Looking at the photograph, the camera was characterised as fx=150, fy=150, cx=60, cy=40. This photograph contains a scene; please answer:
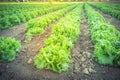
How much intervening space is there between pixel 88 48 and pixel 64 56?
3044 mm

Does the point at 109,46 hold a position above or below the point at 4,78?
above

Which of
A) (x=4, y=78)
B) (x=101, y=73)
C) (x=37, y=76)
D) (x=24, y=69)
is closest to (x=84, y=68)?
(x=101, y=73)

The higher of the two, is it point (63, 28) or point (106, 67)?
point (63, 28)

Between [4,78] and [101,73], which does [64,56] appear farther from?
[4,78]

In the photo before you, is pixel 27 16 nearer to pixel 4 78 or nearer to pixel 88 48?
pixel 88 48

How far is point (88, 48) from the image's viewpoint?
862 cm

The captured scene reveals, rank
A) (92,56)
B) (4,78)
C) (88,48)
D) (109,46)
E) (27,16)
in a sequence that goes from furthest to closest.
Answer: (27,16)
(88,48)
(92,56)
(109,46)
(4,78)

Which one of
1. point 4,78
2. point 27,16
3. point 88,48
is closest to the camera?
point 4,78

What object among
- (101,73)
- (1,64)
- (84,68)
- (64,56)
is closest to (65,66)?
(64,56)

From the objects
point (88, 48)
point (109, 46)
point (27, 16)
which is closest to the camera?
point (109, 46)

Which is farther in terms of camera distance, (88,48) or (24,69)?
(88,48)

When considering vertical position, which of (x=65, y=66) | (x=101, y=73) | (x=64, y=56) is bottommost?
(x=101, y=73)

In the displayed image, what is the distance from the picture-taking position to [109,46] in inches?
265

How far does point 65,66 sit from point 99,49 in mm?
1931
